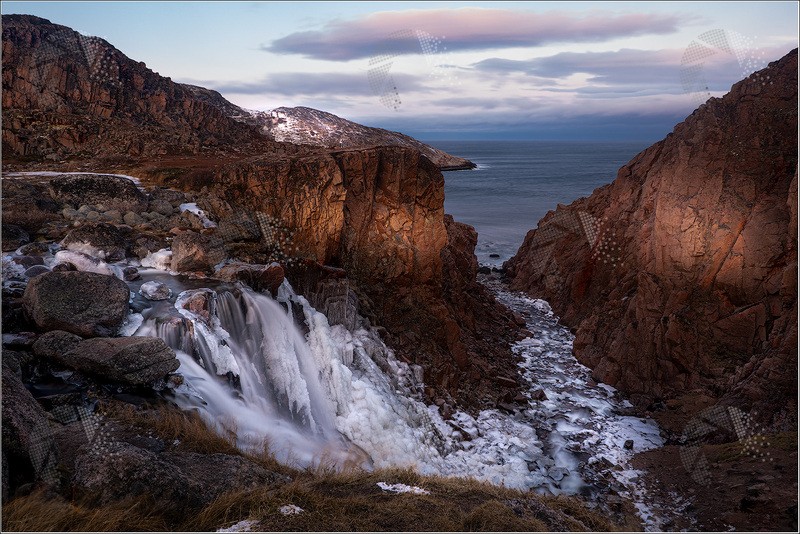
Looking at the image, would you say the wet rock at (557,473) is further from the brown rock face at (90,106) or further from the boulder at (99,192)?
the brown rock face at (90,106)

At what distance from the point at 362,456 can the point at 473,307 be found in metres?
11.5

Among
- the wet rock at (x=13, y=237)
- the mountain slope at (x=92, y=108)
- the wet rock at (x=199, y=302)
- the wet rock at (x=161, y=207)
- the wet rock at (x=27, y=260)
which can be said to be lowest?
the wet rock at (x=199, y=302)

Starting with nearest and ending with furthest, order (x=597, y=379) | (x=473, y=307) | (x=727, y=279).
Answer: (x=727, y=279)
(x=597, y=379)
(x=473, y=307)

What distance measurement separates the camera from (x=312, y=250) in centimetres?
1661

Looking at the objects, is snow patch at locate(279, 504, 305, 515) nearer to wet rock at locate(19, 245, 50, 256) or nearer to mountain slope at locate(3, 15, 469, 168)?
wet rock at locate(19, 245, 50, 256)

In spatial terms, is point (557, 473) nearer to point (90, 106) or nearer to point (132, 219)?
point (132, 219)

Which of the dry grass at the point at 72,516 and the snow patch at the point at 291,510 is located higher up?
the dry grass at the point at 72,516

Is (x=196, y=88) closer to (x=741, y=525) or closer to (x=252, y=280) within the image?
(x=252, y=280)

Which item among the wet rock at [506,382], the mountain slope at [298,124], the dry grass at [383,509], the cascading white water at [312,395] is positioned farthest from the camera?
the mountain slope at [298,124]

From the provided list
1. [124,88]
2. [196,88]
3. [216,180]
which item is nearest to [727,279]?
[216,180]

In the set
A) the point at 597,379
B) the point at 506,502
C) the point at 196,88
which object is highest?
the point at 196,88

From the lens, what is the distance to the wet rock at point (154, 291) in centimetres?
1178

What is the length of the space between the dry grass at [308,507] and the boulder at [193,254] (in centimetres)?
569

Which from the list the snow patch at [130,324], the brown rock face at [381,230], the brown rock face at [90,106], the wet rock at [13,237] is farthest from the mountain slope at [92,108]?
the snow patch at [130,324]
